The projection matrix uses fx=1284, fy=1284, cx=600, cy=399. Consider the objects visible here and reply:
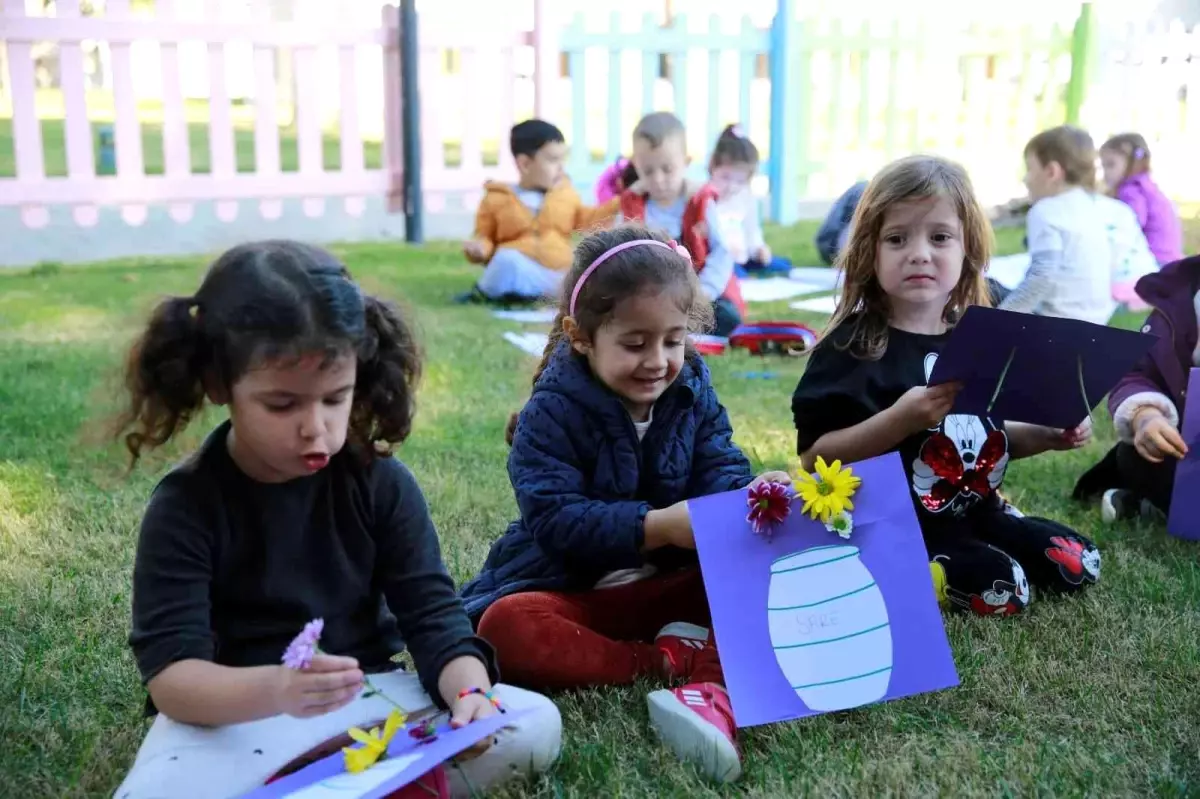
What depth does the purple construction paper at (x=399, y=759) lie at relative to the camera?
1.56 m

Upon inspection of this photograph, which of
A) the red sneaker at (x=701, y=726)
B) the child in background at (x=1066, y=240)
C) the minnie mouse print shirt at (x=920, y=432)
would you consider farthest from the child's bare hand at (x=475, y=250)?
the red sneaker at (x=701, y=726)

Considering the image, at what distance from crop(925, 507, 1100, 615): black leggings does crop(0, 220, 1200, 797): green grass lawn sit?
5cm

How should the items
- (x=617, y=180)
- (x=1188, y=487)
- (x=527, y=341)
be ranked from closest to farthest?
(x=1188, y=487)
(x=527, y=341)
(x=617, y=180)

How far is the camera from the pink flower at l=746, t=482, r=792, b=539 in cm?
209

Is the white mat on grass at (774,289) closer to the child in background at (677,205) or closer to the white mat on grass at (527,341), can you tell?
the child in background at (677,205)

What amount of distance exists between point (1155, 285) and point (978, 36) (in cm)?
758

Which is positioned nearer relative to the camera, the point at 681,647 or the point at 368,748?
the point at 368,748

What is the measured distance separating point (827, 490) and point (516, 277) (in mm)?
4363

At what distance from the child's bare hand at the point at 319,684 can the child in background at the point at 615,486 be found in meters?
0.60

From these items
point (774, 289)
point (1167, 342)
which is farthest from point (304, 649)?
point (774, 289)

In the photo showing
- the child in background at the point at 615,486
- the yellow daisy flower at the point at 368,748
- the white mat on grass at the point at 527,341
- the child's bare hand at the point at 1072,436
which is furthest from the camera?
the white mat on grass at the point at 527,341

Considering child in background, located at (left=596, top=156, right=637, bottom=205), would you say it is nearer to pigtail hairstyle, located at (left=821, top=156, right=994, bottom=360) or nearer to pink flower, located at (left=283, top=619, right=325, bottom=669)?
pigtail hairstyle, located at (left=821, top=156, right=994, bottom=360)

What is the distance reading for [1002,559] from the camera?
2521 mm

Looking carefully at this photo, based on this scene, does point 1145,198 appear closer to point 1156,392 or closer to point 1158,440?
point 1156,392
